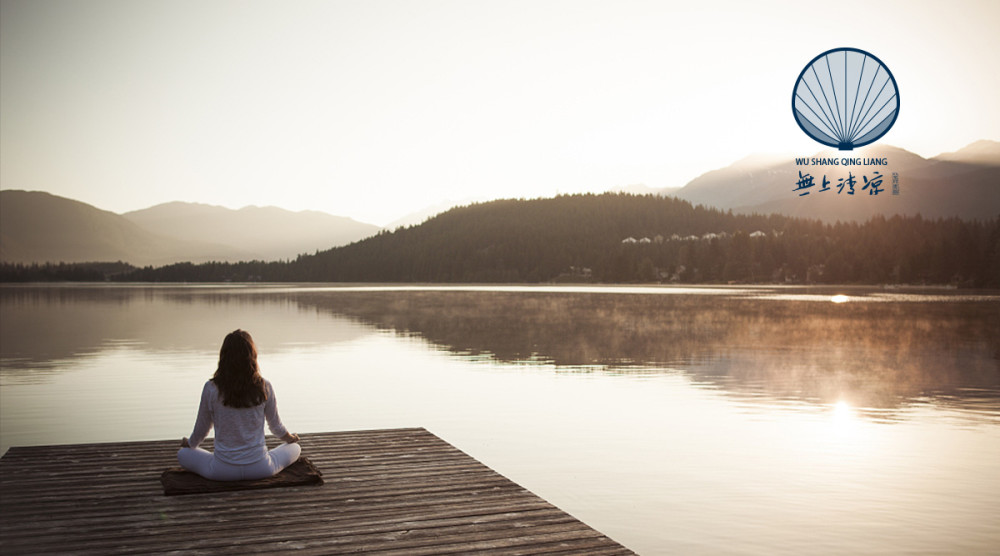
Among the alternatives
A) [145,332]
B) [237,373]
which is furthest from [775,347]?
[145,332]

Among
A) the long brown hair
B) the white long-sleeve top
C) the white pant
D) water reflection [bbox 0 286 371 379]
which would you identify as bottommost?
water reflection [bbox 0 286 371 379]

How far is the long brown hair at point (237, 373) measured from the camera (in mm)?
8570

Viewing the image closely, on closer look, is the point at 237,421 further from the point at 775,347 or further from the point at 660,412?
the point at 775,347

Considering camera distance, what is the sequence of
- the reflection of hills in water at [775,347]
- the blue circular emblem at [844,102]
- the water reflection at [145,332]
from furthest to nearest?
the blue circular emblem at [844,102], the water reflection at [145,332], the reflection of hills in water at [775,347]

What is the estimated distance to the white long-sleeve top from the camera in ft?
28.6

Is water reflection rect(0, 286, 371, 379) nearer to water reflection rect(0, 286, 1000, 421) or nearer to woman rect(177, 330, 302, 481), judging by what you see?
water reflection rect(0, 286, 1000, 421)

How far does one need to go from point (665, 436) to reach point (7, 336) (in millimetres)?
35393

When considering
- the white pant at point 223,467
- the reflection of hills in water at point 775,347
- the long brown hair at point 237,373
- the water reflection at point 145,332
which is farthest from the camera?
the water reflection at point 145,332

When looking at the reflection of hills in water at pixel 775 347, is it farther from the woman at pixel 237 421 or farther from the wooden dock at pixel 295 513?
the woman at pixel 237 421

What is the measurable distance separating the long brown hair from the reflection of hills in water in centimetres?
1481

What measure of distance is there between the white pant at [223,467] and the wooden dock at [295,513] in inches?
8.6

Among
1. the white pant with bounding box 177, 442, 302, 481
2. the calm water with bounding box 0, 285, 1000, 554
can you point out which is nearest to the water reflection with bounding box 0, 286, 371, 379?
the calm water with bounding box 0, 285, 1000, 554

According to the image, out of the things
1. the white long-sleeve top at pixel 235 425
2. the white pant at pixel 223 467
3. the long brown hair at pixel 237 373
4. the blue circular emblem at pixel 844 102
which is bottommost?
the white pant at pixel 223 467

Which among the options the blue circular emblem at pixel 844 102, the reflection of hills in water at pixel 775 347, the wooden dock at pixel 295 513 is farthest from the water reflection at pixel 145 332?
the blue circular emblem at pixel 844 102
